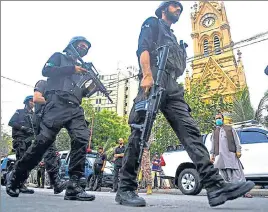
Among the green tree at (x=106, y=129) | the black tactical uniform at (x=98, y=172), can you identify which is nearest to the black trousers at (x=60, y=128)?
the black tactical uniform at (x=98, y=172)

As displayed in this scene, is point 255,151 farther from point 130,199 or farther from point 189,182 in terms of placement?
point 130,199

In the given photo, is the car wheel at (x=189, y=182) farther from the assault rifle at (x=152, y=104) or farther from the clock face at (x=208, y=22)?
the clock face at (x=208, y=22)

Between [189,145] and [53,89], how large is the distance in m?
1.57

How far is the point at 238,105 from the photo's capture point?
17516 mm

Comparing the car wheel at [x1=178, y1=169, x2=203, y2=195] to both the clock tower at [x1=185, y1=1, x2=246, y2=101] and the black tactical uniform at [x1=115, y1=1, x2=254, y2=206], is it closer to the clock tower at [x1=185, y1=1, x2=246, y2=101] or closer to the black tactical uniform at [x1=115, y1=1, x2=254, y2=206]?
the black tactical uniform at [x1=115, y1=1, x2=254, y2=206]

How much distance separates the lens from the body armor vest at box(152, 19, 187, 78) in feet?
9.75

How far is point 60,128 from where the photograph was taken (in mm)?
3430

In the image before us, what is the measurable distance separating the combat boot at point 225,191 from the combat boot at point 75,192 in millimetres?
1238

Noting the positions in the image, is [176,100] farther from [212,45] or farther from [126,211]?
[212,45]

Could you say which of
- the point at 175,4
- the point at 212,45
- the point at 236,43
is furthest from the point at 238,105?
the point at 212,45

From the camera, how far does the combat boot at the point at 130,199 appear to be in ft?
9.18

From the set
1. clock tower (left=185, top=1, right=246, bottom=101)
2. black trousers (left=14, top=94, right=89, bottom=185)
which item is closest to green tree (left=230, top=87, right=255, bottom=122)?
black trousers (left=14, top=94, right=89, bottom=185)

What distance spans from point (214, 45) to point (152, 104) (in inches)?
1532

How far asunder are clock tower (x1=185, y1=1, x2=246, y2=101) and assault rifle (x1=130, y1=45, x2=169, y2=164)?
101 ft
